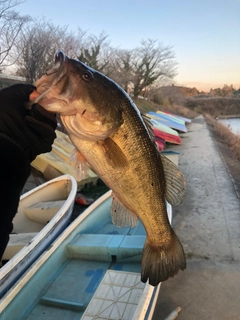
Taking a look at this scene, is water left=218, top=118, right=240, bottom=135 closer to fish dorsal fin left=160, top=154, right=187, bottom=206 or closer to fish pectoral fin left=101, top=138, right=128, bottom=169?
fish dorsal fin left=160, top=154, right=187, bottom=206

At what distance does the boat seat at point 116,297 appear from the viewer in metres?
2.89

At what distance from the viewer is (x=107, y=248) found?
13.1ft

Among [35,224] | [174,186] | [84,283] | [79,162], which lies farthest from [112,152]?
[35,224]

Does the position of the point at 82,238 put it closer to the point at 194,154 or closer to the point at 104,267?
the point at 104,267

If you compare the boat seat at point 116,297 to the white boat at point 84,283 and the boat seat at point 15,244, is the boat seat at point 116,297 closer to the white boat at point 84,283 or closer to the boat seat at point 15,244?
the white boat at point 84,283

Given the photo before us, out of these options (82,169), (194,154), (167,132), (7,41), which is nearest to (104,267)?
(82,169)

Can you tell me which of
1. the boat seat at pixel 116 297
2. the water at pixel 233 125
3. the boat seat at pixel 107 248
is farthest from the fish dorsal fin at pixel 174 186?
the water at pixel 233 125

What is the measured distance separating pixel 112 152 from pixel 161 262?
906 mm

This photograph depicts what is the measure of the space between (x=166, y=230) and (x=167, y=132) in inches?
535

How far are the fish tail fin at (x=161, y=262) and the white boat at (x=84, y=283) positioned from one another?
0.83 m

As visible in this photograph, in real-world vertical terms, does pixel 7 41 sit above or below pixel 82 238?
above

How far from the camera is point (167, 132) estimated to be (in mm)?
15250

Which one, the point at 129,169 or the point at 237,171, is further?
the point at 237,171

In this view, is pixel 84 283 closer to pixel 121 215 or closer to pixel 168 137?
pixel 121 215
